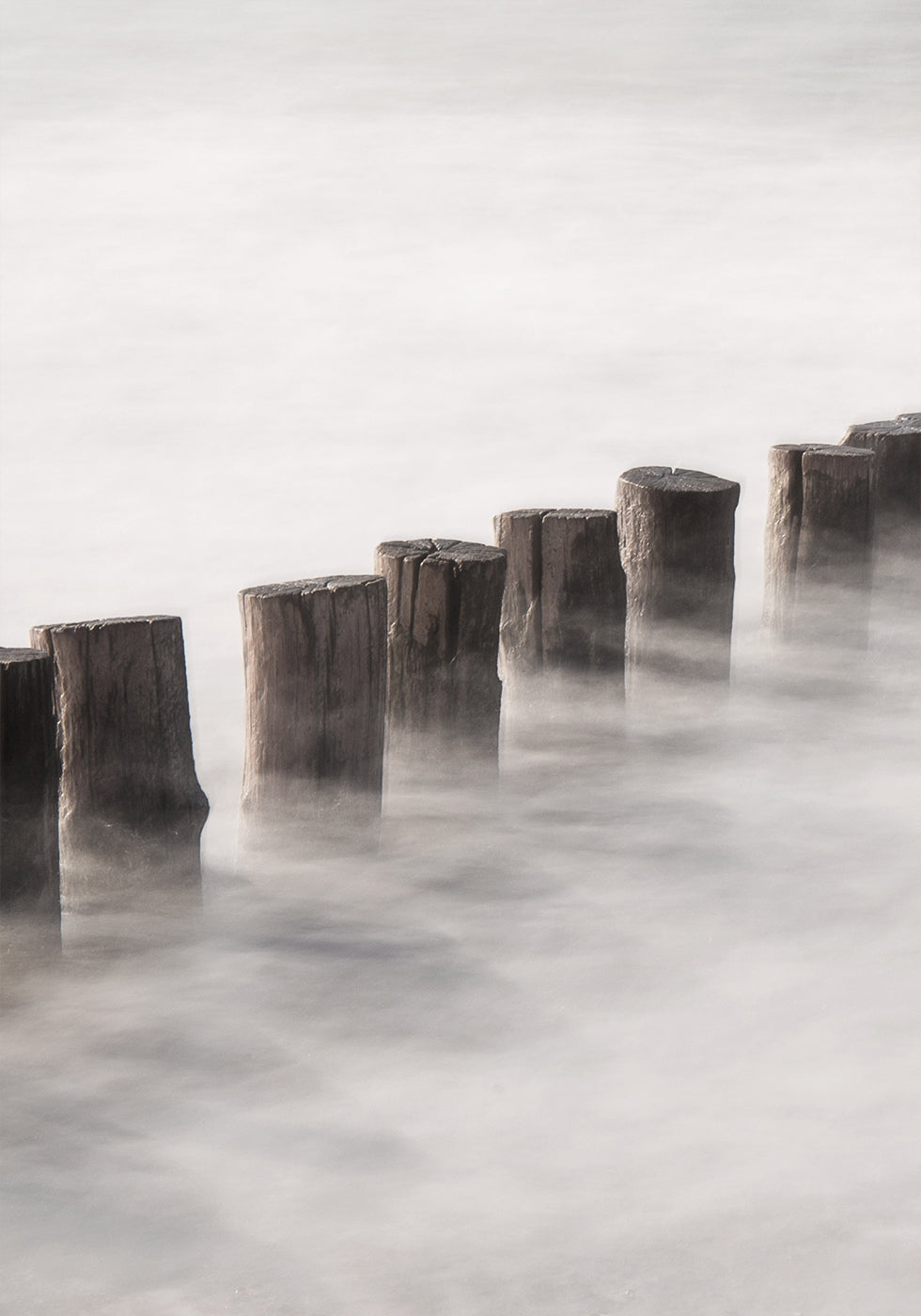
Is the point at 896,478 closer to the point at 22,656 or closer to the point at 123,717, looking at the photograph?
the point at 123,717

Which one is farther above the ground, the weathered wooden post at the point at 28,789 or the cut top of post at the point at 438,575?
the cut top of post at the point at 438,575

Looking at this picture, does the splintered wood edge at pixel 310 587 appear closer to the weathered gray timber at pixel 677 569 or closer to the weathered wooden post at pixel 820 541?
the weathered gray timber at pixel 677 569

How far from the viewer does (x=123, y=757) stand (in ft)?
11.1

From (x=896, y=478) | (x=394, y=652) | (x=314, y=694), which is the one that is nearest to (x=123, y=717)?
(x=314, y=694)

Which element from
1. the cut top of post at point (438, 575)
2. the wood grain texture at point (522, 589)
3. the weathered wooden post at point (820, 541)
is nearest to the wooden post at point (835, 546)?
the weathered wooden post at point (820, 541)

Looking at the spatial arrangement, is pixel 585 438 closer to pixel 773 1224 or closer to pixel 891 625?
pixel 891 625

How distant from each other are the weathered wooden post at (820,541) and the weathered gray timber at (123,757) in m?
2.18

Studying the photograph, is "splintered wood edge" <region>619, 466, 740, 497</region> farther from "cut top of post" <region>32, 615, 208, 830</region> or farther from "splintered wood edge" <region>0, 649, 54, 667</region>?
"splintered wood edge" <region>0, 649, 54, 667</region>

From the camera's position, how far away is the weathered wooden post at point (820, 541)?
15.8 ft

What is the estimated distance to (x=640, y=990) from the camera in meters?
3.48

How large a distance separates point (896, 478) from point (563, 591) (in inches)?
62.4

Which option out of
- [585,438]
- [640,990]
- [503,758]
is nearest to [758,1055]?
[640,990]

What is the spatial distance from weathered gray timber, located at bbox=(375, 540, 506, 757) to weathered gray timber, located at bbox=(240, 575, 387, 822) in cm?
20

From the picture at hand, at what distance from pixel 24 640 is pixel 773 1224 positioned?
539 cm
